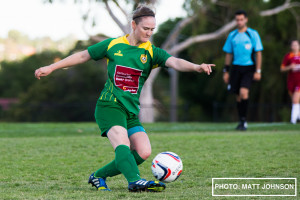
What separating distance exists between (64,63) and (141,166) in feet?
7.53

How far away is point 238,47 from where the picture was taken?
11.5 metres

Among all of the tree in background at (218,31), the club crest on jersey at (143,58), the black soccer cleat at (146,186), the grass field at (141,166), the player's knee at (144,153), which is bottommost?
the grass field at (141,166)

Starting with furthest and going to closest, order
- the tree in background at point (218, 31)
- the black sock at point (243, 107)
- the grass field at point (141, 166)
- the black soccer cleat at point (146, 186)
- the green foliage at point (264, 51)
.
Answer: the green foliage at point (264, 51) → the tree in background at point (218, 31) → the black sock at point (243, 107) → the grass field at point (141, 166) → the black soccer cleat at point (146, 186)

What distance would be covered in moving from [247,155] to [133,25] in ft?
11.0

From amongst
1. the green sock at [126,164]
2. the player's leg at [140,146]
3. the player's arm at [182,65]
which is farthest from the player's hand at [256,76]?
the green sock at [126,164]

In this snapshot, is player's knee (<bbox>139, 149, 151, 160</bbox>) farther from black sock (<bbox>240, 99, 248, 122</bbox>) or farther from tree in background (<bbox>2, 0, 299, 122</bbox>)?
tree in background (<bbox>2, 0, 299, 122</bbox>)

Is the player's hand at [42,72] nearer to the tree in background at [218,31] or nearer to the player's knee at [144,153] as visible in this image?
the player's knee at [144,153]

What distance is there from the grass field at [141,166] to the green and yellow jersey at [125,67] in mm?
940

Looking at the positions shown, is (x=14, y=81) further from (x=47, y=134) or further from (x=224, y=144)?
(x=224, y=144)

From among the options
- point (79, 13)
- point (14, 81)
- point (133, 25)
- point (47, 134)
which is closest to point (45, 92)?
point (14, 81)

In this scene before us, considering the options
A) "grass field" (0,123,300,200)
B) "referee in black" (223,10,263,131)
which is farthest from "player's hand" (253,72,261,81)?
"grass field" (0,123,300,200)

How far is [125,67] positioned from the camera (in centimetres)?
521

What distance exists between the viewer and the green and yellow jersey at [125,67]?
5.21 m

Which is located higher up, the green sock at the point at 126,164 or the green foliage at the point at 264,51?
the green foliage at the point at 264,51
